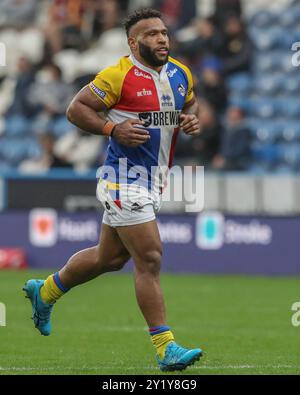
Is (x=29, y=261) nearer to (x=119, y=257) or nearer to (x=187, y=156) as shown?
(x=187, y=156)

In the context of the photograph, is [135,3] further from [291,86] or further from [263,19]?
[291,86]

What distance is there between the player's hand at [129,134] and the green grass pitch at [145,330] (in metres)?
1.50

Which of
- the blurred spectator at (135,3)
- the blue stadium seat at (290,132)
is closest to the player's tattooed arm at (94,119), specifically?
the blue stadium seat at (290,132)

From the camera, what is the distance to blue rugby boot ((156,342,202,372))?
288 inches

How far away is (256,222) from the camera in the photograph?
16578 millimetres

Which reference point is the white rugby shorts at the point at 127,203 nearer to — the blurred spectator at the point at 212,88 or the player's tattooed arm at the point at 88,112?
the player's tattooed arm at the point at 88,112

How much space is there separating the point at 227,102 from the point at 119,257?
36.8 feet

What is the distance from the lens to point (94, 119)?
779 cm

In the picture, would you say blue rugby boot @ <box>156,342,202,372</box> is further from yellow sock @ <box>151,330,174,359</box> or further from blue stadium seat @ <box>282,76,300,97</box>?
blue stadium seat @ <box>282,76,300,97</box>

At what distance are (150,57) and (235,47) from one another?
12.1 metres

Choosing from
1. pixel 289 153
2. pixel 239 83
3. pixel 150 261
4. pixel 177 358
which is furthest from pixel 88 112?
pixel 239 83

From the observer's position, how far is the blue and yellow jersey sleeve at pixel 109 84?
776 centimetres
